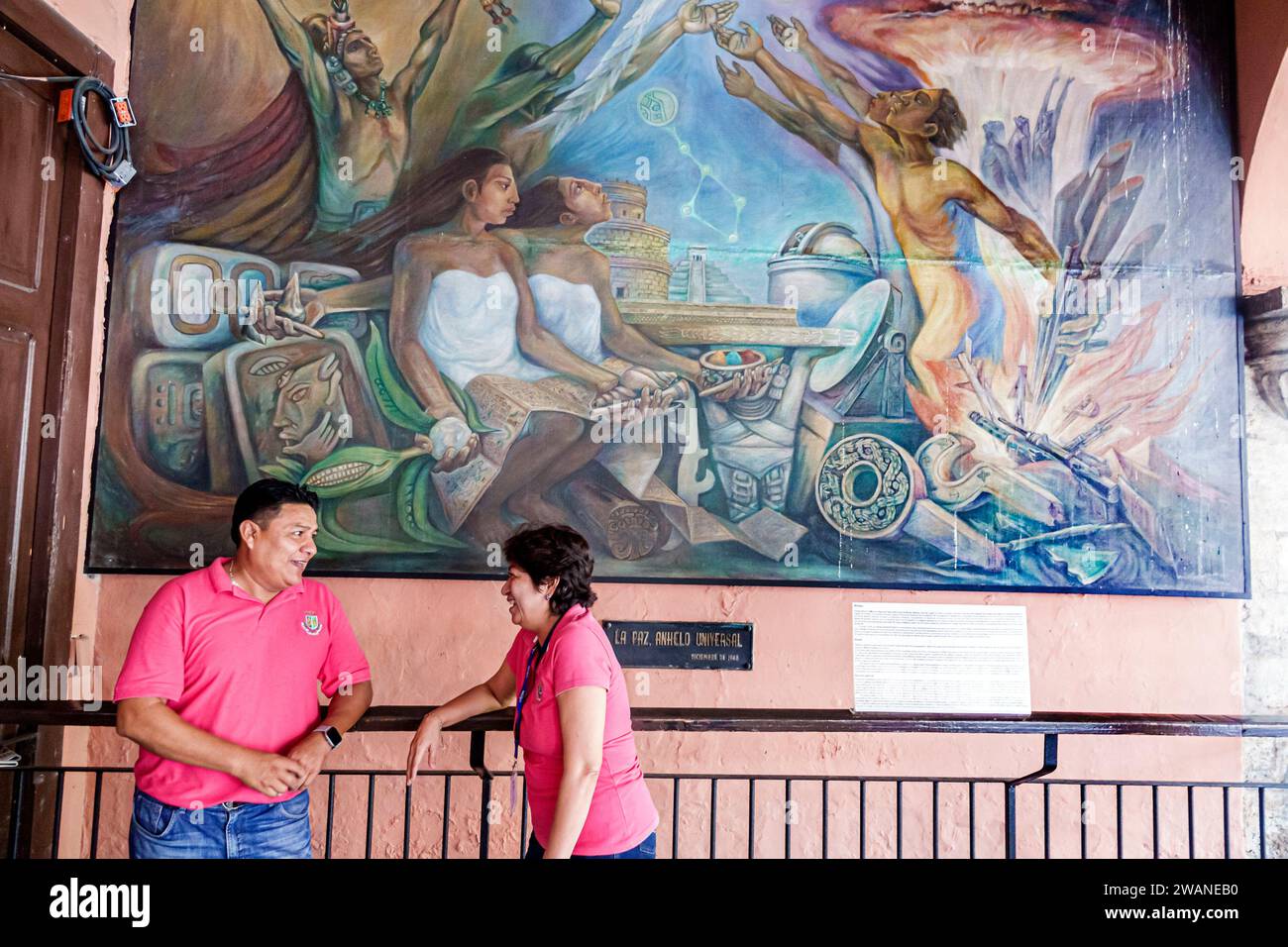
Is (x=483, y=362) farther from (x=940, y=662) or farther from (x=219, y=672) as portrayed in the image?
(x=940, y=662)

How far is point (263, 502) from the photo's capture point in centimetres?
235

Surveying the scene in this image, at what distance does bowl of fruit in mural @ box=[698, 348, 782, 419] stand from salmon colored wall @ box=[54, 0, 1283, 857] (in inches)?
31.9

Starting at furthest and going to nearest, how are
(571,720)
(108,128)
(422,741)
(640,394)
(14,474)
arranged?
(640,394) < (108,128) < (14,474) < (422,741) < (571,720)

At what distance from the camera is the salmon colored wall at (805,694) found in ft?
11.6

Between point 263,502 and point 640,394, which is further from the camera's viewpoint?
point 640,394

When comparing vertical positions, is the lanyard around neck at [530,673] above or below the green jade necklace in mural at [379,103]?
below

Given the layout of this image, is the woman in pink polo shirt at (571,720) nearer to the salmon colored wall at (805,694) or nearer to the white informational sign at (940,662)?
the white informational sign at (940,662)

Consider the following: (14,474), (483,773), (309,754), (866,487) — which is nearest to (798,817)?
(866,487)

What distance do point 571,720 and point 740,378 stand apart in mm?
2095

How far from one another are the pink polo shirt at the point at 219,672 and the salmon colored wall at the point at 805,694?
1.23m

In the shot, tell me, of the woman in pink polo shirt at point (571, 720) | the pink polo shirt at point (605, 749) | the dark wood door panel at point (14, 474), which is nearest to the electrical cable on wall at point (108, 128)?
the dark wood door panel at point (14, 474)

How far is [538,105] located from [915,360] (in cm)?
200
